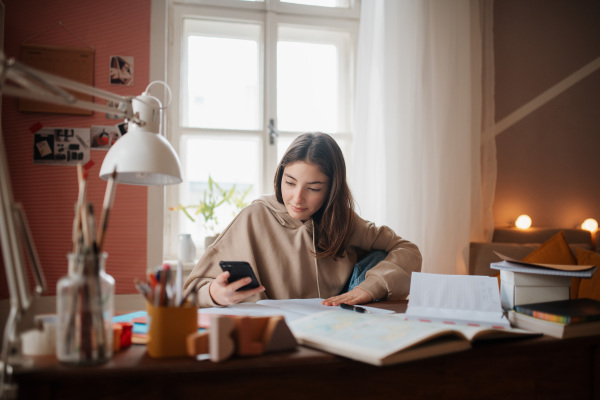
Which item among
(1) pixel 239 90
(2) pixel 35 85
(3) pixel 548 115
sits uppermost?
(1) pixel 239 90

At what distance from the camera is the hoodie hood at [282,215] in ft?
5.40

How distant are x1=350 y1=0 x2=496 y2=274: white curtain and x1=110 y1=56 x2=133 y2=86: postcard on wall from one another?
1.29 m

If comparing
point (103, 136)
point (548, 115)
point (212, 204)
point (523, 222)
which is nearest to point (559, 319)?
point (212, 204)

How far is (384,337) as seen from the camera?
76 cm

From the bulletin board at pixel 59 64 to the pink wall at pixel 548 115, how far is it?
8.08ft

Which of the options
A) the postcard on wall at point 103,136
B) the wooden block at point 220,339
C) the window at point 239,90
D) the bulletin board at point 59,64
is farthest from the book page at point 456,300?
the bulletin board at point 59,64

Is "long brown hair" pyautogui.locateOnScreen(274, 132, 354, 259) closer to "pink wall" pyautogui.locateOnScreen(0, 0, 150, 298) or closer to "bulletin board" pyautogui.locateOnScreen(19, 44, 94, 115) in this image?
"pink wall" pyautogui.locateOnScreen(0, 0, 150, 298)

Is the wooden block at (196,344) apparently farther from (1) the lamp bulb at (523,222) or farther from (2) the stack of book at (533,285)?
(1) the lamp bulb at (523,222)

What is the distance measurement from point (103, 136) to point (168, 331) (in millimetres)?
1989

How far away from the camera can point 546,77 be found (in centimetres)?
296

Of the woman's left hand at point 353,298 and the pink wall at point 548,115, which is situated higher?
the pink wall at point 548,115

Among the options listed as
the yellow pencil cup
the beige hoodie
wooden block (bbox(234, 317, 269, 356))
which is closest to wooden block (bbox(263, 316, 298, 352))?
wooden block (bbox(234, 317, 269, 356))

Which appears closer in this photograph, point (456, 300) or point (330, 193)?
point (456, 300)

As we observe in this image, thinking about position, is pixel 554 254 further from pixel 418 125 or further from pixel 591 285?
pixel 418 125
